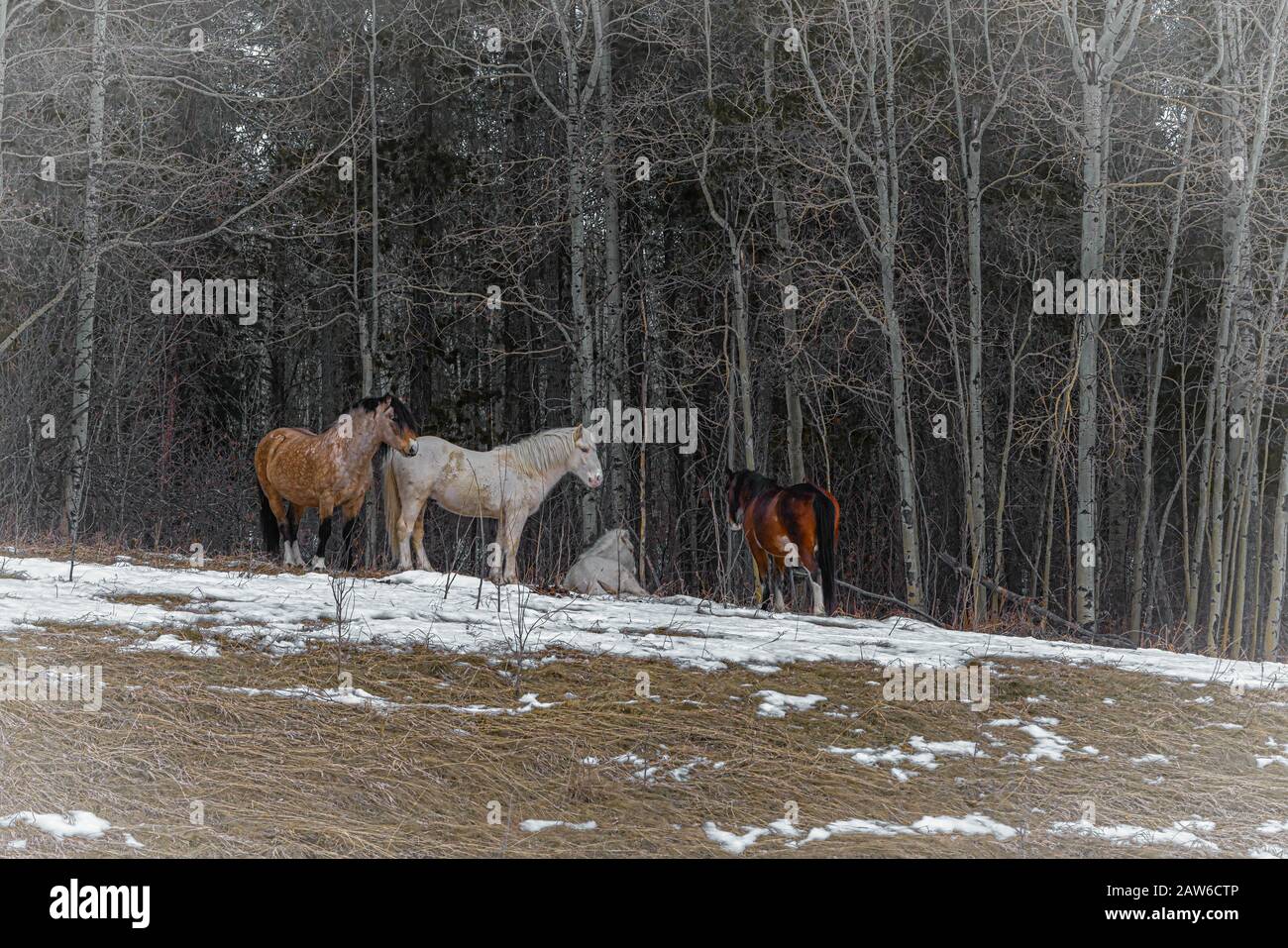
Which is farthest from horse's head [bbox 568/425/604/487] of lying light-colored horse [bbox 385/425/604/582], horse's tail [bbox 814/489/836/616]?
horse's tail [bbox 814/489/836/616]

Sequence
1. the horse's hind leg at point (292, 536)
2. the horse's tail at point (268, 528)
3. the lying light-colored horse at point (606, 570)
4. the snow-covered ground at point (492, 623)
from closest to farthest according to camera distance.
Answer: the snow-covered ground at point (492, 623), the lying light-colored horse at point (606, 570), the horse's hind leg at point (292, 536), the horse's tail at point (268, 528)

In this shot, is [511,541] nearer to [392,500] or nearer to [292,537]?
[392,500]

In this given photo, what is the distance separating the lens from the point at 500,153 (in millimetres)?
19078

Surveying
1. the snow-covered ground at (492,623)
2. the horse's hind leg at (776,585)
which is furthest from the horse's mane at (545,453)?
the horse's hind leg at (776,585)

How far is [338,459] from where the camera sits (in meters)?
11.0

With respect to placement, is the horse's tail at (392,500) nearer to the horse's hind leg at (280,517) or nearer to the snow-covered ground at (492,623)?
the horse's hind leg at (280,517)

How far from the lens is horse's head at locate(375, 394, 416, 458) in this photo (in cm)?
1095

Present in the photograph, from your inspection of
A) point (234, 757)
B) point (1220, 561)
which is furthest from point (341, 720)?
point (1220, 561)

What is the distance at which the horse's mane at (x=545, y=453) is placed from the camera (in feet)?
36.8

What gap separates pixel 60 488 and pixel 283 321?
14.1ft

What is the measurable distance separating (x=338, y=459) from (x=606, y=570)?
2.60 m

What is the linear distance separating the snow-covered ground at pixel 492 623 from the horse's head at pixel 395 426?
1.73 metres

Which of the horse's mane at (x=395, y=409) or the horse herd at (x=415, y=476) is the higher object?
the horse's mane at (x=395, y=409)

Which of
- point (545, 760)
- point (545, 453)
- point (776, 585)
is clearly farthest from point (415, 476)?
point (545, 760)
